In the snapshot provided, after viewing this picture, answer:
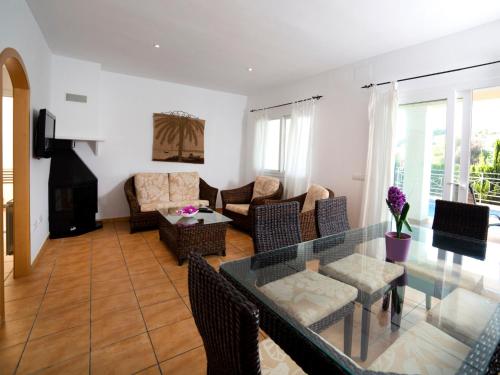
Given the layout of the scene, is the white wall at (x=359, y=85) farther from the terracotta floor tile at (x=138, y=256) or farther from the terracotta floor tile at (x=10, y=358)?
the terracotta floor tile at (x=10, y=358)

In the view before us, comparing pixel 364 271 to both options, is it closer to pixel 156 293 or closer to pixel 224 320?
pixel 224 320

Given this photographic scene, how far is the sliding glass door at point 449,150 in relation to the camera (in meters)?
2.69

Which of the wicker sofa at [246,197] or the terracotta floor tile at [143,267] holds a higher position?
the wicker sofa at [246,197]

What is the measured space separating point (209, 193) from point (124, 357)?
3408 millimetres

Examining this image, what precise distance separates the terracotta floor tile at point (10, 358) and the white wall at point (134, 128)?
10.6 ft

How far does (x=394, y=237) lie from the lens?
5.47 feet

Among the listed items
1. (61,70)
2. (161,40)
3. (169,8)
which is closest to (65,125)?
(61,70)

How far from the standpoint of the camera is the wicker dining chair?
62 cm

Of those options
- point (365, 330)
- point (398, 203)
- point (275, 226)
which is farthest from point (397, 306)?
point (275, 226)

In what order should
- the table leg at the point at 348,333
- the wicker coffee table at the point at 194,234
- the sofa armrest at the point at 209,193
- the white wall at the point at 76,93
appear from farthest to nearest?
the sofa armrest at the point at 209,193, the white wall at the point at 76,93, the wicker coffee table at the point at 194,234, the table leg at the point at 348,333

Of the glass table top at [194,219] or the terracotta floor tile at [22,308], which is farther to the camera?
the glass table top at [194,219]

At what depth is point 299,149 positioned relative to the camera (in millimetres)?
4457

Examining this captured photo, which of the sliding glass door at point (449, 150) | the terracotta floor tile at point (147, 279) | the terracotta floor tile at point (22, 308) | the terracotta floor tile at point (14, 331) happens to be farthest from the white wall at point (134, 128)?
the sliding glass door at point (449, 150)

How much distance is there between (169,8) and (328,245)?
8.39 feet
